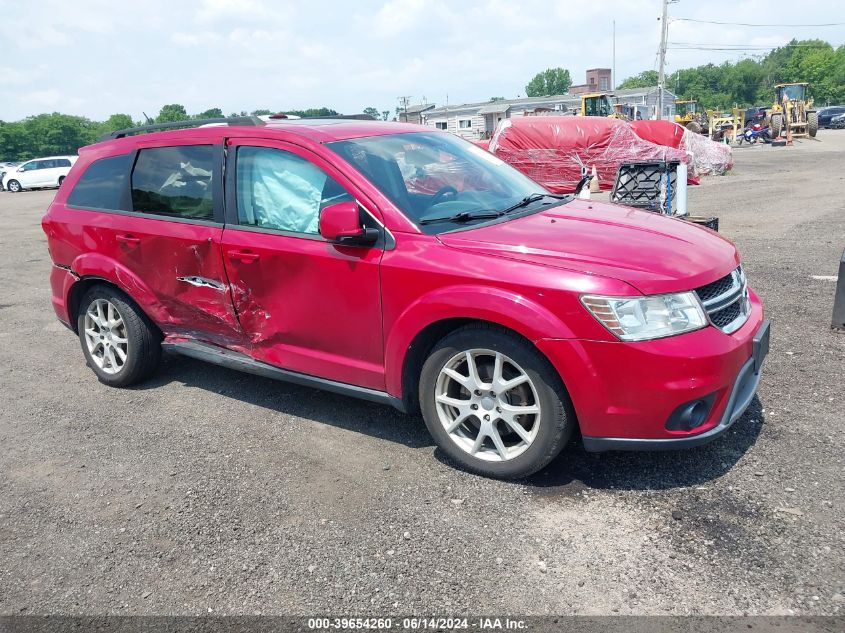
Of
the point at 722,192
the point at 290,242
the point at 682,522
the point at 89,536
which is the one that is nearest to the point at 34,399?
the point at 89,536

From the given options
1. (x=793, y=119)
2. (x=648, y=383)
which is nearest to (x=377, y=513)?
(x=648, y=383)

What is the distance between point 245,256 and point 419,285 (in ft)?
4.08

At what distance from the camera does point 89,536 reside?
332 cm

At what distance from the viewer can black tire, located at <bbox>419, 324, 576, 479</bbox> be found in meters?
3.28

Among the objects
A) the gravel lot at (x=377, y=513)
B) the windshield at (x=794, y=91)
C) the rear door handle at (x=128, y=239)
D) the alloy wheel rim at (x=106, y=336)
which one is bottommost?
the gravel lot at (x=377, y=513)

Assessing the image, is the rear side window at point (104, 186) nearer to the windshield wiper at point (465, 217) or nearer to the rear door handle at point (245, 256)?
the rear door handle at point (245, 256)

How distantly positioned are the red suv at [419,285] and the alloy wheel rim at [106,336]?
0.06ft

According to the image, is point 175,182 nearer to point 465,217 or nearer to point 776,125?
point 465,217

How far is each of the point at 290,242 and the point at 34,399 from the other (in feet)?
8.73

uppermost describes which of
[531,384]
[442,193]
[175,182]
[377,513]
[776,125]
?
Result: [175,182]

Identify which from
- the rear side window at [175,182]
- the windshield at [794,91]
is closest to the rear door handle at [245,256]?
the rear side window at [175,182]

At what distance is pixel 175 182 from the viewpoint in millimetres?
4621

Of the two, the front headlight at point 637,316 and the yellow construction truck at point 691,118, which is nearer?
the front headlight at point 637,316

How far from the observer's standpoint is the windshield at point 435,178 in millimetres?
3818
